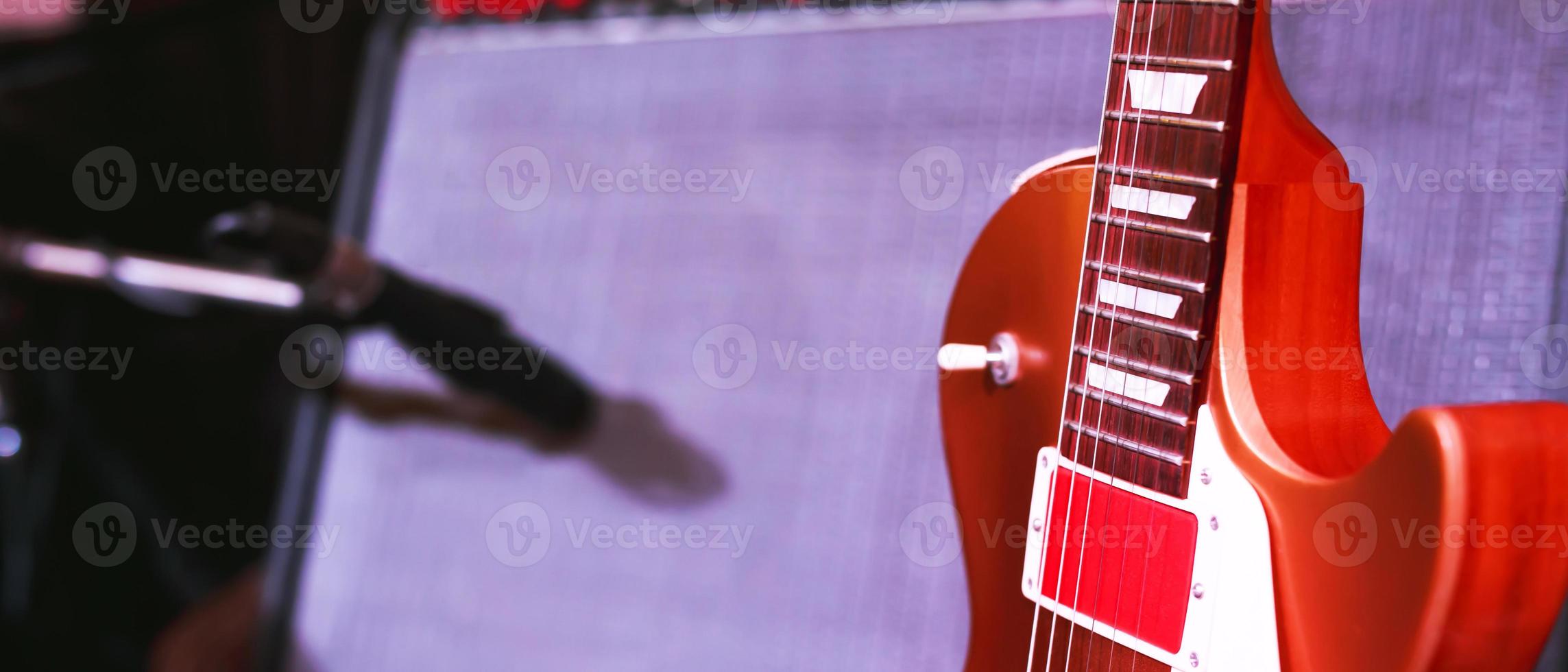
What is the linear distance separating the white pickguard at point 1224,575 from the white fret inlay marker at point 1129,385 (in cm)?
2

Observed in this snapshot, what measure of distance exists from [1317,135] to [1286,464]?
0.45ft

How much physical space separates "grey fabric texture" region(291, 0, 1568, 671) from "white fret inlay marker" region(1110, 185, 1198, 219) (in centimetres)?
23

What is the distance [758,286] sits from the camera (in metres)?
0.86

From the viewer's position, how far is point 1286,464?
38 centimetres

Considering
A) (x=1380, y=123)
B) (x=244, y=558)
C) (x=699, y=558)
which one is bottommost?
(x=244, y=558)

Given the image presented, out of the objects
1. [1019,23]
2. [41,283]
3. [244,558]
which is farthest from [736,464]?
[244,558]

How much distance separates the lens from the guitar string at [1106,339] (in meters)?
0.44

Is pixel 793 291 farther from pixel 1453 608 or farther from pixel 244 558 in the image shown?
pixel 244 558
